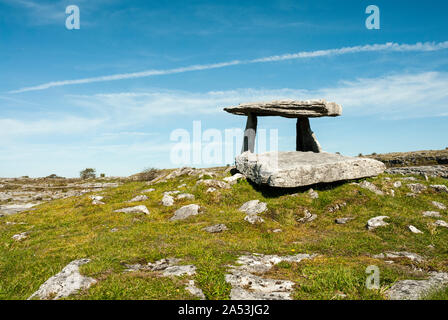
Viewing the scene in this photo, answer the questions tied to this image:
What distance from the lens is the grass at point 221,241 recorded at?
873 centimetres

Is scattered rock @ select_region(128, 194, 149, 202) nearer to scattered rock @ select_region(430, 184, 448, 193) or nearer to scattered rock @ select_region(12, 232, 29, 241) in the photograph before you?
scattered rock @ select_region(12, 232, 29, 241)

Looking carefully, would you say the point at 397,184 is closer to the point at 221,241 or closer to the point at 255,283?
the point at 221,241

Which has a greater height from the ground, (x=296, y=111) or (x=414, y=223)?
(x=296, y=111)

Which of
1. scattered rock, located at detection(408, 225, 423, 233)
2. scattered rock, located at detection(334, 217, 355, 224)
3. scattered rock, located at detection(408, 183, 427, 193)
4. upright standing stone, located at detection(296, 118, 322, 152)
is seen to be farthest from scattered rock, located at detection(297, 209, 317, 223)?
upright standing stone, located at detection(296, 118, 322, 152)

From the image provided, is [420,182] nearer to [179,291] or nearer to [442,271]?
[442,271]

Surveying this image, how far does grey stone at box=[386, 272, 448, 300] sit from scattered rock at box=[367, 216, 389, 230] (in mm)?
6483

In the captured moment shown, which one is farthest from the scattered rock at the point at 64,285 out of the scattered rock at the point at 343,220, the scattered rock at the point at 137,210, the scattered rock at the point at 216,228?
the scattered rock at the point at 343,220

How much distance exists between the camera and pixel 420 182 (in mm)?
23250

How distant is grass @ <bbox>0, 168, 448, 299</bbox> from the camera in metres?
8.73

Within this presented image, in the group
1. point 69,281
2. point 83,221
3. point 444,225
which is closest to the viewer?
point 69,281

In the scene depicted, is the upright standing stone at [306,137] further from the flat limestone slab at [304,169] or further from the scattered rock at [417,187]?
the scattered rock at [417,187]

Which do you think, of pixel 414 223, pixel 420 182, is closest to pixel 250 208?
pixel 414 223

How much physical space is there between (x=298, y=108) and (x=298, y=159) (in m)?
4.78

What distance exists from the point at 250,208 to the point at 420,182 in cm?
1401
